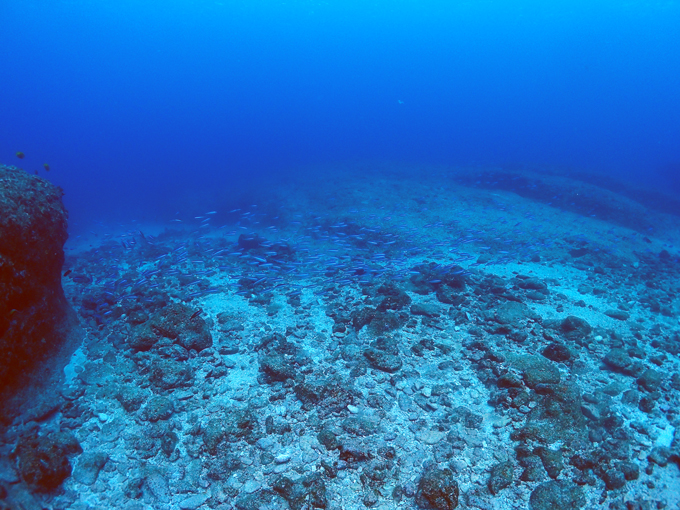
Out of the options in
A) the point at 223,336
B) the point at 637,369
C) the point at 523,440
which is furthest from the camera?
the point at 223,336

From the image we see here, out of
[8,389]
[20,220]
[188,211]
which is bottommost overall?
[188,211]

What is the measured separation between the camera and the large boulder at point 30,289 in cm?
538

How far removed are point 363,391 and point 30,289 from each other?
6.03 metres

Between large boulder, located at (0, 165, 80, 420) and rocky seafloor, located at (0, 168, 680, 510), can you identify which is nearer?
rocky seafloor, located at (0, 168, 680, 510)

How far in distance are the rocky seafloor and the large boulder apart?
0.46m

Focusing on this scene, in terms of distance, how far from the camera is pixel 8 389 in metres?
5.24

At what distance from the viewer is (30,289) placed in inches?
237

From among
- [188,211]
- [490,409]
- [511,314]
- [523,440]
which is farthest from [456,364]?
[188,211]

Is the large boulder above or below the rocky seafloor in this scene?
above

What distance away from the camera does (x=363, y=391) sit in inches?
235

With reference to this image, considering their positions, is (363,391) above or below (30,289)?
below

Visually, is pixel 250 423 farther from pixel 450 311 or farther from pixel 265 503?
pixel 450 311

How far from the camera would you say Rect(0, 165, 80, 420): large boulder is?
5379mm

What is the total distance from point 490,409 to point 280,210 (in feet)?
56.1
